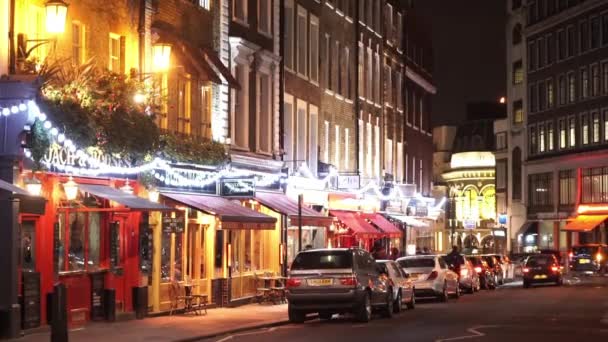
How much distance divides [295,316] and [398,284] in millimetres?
4884

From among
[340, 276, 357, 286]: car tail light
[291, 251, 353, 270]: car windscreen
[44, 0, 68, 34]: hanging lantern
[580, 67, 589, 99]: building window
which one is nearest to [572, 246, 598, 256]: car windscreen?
[580, 67, 589, 99]: building window

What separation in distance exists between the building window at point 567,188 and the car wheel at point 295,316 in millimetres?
64033

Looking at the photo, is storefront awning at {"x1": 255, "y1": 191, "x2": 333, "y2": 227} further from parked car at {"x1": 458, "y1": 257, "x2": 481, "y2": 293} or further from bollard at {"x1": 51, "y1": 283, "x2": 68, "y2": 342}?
bollard at {"x1": 51, "y1": 283, "x2": 68, "y2": 342}

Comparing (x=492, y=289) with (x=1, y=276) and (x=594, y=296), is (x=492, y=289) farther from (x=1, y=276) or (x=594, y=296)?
(x=1, y=276)

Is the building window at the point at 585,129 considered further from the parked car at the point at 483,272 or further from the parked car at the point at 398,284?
the parked car at the point at 398,284

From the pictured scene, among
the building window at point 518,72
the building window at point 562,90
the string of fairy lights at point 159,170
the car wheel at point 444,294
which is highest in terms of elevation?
the building window at point 518,72

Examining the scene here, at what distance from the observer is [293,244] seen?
42094 millimetres

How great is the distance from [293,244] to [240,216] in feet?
36.2

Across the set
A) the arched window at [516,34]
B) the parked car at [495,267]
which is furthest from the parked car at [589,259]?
the arched window at [516,34]

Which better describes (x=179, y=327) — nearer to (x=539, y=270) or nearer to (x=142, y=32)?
(x=142, y=32)

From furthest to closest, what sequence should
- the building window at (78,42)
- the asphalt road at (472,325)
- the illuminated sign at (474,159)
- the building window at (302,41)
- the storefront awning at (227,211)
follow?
1. the illuminated sign at (474,159)
2. the building window at (302,41)
3. the storefront awning at (227,211)
4. the building window at (78,42)
5. the asphalt road at (472,325)

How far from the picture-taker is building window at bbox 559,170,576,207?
89.2 metres

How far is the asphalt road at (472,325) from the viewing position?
23198 millimetres

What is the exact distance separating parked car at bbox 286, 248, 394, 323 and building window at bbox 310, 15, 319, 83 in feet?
57.2
